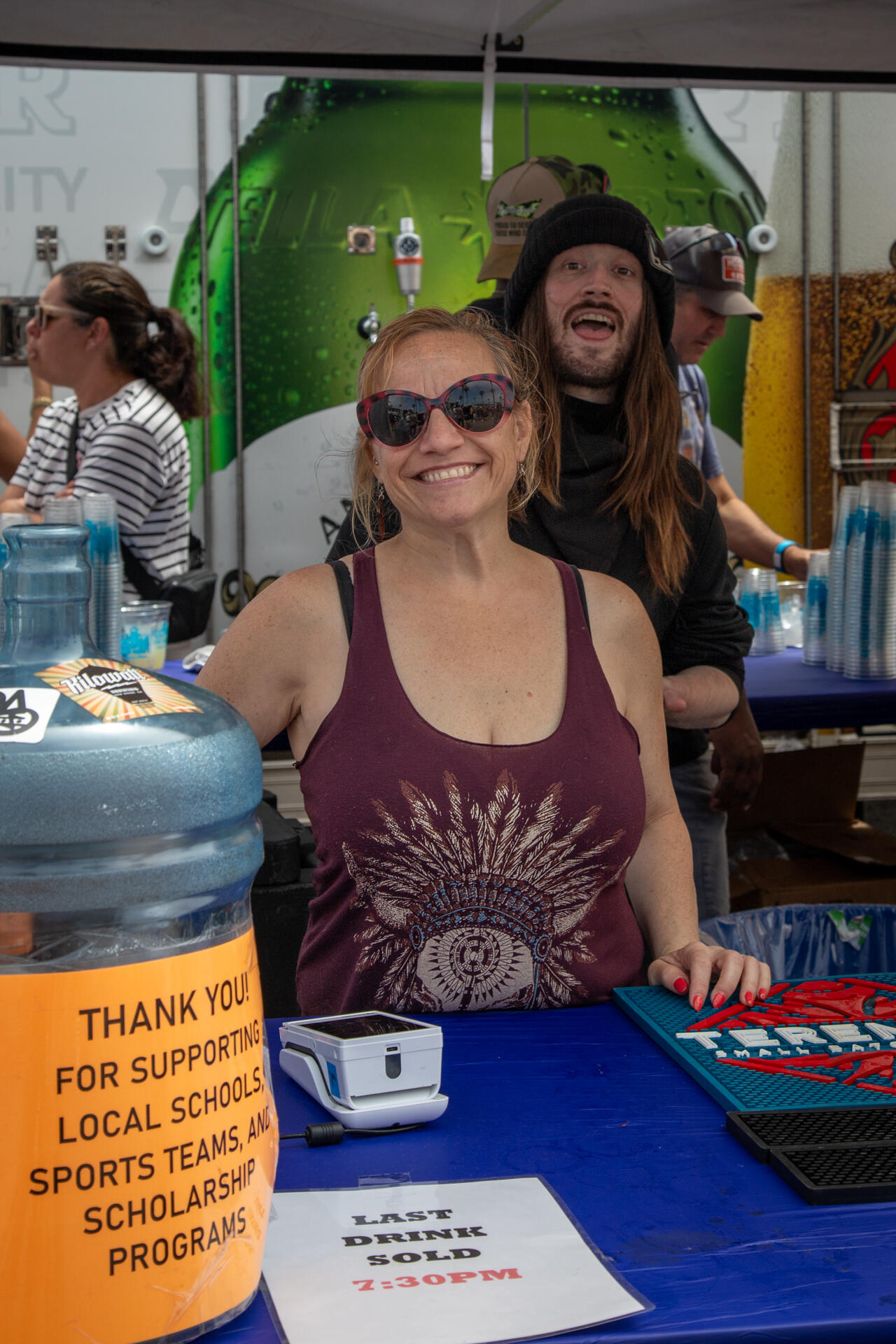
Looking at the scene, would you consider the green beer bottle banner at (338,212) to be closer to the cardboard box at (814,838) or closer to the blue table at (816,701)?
the cardboard box at (814,838)

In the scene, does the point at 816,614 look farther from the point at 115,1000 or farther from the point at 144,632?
the point at 115,1000

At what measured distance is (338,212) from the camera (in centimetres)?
505

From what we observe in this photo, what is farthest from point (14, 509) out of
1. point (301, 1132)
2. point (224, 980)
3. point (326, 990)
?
point (224, 980)

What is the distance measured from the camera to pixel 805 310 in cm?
543

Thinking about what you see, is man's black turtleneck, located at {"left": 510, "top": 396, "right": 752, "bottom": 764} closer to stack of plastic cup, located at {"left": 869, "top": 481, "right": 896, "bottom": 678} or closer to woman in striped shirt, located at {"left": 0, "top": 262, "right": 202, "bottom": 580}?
stack of plastic cup, located at {"left": 869, "top": 481, "right": 896, "bottom": 678}

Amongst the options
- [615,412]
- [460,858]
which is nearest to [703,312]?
[615,412]

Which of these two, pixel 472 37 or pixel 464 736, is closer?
pixel 464 736

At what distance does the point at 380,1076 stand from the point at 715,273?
3.36m

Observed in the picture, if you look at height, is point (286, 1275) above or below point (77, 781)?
below

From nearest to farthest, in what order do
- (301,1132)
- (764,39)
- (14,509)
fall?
1. (301,1132)
2. (764,39)
3. (14,509)

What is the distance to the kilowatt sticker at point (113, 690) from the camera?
0.74m

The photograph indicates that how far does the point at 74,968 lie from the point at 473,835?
78 centimetres

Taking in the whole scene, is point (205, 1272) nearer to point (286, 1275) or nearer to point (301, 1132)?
point (286, 1275)

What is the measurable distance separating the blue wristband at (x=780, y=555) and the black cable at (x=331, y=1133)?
329 cm
